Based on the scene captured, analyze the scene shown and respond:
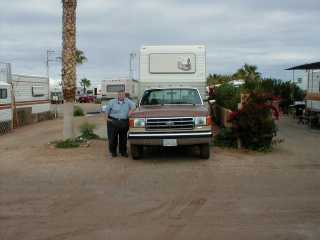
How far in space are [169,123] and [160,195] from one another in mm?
3667

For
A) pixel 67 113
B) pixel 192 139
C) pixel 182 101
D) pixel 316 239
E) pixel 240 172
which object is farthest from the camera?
pixel 67 113

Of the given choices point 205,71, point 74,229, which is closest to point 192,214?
point 74,229

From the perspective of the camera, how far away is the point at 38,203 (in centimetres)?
865

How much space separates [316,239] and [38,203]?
164 inches

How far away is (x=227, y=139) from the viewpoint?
15180 mm

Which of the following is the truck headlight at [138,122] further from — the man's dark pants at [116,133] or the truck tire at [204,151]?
the truck tire at [204,151]

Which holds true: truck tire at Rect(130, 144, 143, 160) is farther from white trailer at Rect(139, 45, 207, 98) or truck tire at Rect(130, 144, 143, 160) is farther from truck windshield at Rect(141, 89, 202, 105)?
white trailer at Rect(139, 45, 207, 98)

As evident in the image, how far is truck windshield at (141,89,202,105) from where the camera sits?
1448 cm

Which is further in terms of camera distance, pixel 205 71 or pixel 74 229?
pixel 205 71

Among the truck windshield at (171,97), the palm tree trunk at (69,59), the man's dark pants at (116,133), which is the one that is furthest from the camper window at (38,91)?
the man's dark pants at (116,133)

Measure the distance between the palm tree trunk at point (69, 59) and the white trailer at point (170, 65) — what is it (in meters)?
3.27

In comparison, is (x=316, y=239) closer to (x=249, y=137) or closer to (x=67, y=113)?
(x=249, y=137)

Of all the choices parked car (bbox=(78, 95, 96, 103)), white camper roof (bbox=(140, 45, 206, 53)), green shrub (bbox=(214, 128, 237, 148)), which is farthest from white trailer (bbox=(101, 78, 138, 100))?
parked car (bbox=(78, 95, 96, 103))

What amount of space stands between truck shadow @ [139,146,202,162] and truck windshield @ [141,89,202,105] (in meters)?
1.25
